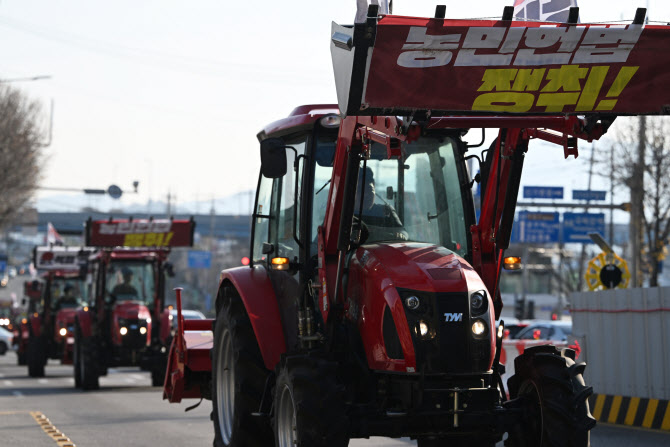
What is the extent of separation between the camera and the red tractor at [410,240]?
7.20 metres

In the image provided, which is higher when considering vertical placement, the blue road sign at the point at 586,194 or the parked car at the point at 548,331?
the blue road sign at the point at 586,194

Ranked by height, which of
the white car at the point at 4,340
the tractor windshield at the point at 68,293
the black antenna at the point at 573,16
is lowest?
the white car at the point at 4,340

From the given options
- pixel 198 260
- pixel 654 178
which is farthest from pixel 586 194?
pixel 198 260

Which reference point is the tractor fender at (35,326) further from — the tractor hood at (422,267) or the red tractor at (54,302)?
the tractor hood at (422,267)

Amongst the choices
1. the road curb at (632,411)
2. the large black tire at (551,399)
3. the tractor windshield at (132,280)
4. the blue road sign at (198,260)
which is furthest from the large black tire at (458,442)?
the blue road sign at (198,260)

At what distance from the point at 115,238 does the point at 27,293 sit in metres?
13.4

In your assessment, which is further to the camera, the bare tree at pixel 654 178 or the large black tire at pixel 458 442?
the bare tree at pixel 654 178

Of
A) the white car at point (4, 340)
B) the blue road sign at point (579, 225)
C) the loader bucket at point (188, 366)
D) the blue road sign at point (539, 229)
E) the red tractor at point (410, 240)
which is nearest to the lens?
the red tractor at point (410, 240)

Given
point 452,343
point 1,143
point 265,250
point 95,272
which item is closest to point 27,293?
point 95,272

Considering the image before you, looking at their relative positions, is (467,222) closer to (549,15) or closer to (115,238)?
(549,15)

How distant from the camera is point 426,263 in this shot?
27.6ft

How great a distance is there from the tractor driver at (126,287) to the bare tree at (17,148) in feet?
113

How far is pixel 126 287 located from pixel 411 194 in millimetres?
16739

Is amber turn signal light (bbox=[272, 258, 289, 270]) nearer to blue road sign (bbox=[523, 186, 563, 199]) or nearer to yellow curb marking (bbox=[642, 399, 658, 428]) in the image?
yellow curb marking (bbox=[642, 399, 658, 428])
